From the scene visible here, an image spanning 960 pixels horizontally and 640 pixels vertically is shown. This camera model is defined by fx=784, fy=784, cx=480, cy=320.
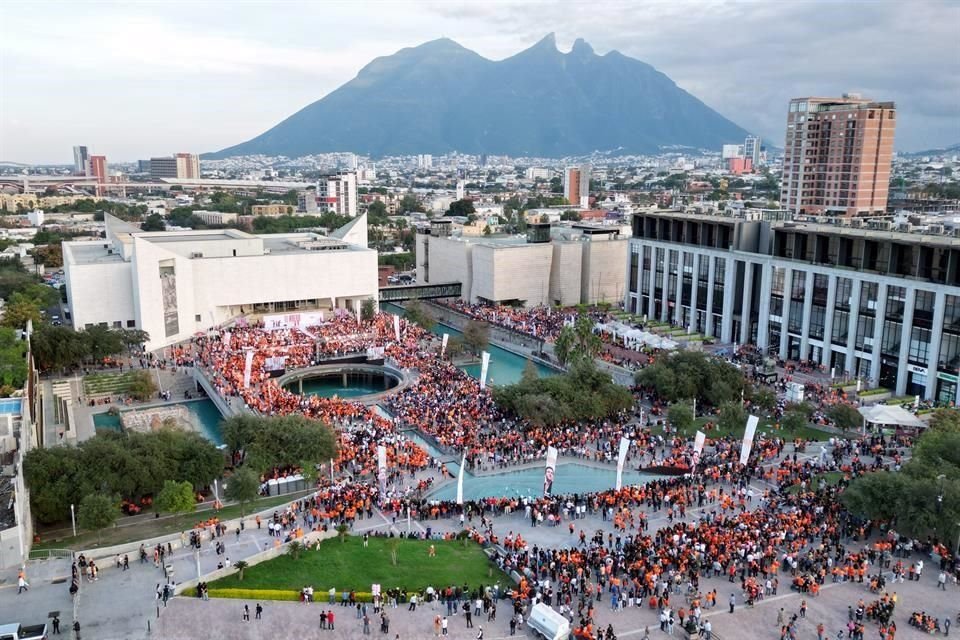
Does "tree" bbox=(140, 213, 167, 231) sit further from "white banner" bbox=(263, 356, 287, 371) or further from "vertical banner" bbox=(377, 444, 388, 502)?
"vertical banner" bbox=(377, 444, 388, 502)

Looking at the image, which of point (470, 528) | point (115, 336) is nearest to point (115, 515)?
point (470, 528)

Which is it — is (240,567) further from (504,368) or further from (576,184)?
(576,184)

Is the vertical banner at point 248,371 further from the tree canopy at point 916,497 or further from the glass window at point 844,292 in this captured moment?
the glass window at point 844,292

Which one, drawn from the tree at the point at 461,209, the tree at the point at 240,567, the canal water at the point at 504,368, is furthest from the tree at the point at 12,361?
the tree at the point at 461,209

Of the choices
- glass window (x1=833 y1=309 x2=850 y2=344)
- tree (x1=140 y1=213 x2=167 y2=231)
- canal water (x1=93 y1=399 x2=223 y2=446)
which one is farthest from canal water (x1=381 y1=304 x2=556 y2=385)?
tree (x1=140 y1=213 x2=167 y2=231)

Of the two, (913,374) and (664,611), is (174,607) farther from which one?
(913,374)

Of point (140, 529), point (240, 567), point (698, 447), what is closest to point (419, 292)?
point (698, 447)
